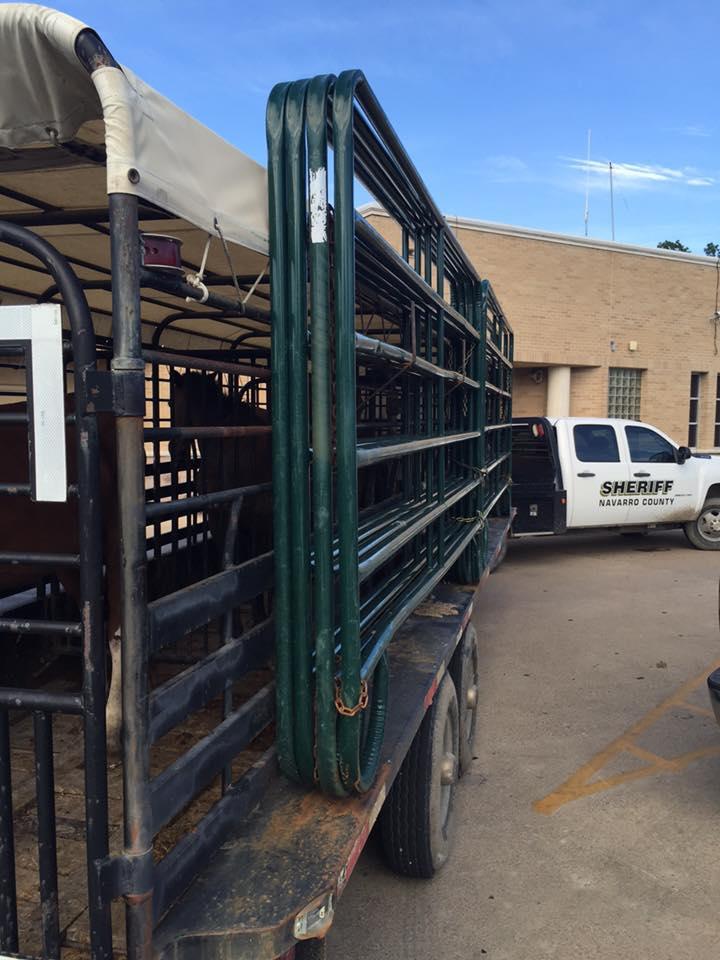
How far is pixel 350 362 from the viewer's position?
2.08m

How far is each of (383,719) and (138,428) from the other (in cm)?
135

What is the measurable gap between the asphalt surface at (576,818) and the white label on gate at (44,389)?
236 cm

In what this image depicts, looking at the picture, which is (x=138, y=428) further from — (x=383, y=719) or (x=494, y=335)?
(x=494, y=335)

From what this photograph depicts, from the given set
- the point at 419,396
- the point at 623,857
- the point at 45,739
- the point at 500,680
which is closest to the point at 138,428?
the point at 45,739

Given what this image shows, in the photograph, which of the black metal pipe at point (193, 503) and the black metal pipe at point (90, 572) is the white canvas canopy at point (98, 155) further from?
the black metal pipe at point (193, 503)

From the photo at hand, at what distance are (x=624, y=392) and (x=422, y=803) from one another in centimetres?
2008

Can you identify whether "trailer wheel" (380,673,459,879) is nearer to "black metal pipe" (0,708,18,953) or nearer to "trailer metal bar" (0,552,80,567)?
"black metal pipe" (0,708,18,953)

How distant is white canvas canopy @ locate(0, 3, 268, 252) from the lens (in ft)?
4.67

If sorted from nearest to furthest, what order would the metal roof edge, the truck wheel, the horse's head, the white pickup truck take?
the truck wheel → the horse's head → the white pickup truck → the metal roof edge

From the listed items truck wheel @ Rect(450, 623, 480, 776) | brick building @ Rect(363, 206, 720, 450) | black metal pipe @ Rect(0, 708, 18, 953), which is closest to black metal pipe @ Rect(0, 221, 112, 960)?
black metal pipe @ Rect(0, 708, 18, 953)

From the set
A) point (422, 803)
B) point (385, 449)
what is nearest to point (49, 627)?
point (385, 449)

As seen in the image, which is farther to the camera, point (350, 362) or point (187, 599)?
point (350, 362)

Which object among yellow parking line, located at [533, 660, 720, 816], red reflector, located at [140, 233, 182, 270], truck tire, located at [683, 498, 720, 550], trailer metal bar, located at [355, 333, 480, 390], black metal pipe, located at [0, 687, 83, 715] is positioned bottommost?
yellow parking line, located at [533, 660, 720, 816]

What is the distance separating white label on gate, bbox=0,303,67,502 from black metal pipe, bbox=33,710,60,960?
0.49 meters
